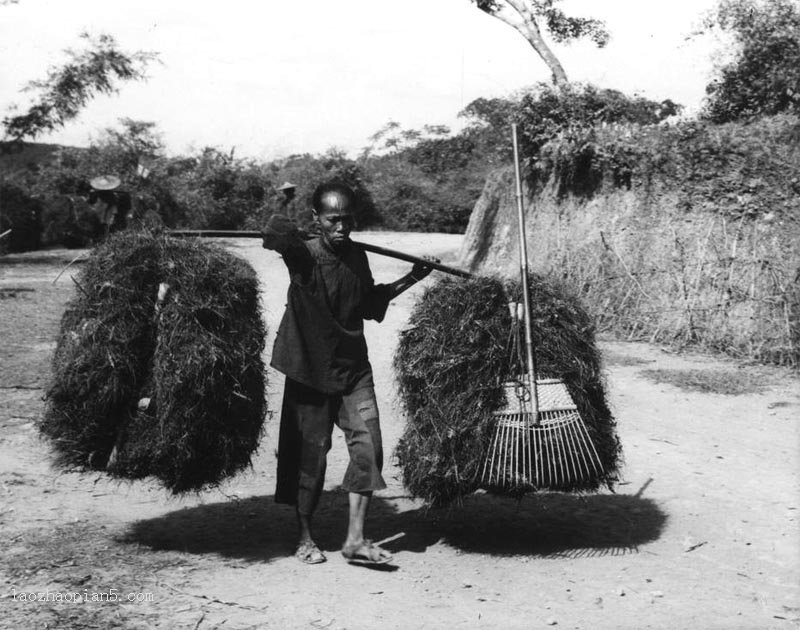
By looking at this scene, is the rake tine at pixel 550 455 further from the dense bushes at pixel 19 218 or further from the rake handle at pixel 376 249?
the dense bushes at pixel 19 218

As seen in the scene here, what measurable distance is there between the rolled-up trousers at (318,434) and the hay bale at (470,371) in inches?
10.2

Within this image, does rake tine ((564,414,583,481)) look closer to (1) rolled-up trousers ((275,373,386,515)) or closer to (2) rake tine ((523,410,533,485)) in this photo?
(2) rake tine ((523,410,533,485))

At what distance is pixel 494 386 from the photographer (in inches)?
187

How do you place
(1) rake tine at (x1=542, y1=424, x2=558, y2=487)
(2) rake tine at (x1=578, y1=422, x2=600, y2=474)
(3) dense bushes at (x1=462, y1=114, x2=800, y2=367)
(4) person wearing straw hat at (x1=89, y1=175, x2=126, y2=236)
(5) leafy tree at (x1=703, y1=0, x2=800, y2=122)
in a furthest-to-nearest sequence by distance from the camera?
(5) leafy tree at (x1=703, y1=0, x2=800, y2=122), (3) dense bushes at (x1=462, y1=114, x2=800, y2=367), (4) person wearing straw hat at (x1=89, y1=175, x2=126, y2=236), (2) rake tine at (x1=578, y1=422, x2=600, y2=474), (1) rake tine at (x1=542, y1=424, x2=558, y2=487)

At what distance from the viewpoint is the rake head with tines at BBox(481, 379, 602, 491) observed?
183 inches

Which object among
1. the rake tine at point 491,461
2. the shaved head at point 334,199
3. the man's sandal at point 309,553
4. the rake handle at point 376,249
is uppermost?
the shaved head at point 334,199

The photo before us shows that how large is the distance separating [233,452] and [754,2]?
59.2 ft

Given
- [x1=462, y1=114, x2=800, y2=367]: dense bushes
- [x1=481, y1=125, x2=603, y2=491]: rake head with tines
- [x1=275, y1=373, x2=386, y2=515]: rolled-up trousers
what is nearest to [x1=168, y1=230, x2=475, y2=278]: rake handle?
[x1=481, y1=125, x2=603, y2=491]: rake head with tines

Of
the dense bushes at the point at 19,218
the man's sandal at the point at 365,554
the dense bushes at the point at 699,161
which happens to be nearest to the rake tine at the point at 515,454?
the man's sandal at the point at 365,554

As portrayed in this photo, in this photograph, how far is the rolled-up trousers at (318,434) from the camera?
4.80 metres

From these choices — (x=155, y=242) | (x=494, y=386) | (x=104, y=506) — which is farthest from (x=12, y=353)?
(x=494, y=386)

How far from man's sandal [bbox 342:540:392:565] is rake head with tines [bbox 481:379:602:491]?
2.10ft

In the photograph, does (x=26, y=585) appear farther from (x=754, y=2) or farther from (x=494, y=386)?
(x=754, y=2)

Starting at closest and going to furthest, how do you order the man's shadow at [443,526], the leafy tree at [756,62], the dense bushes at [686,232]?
1. the man's shadow at [443,526]
2. the dense bushes at [686,232]
3. the leafy tree at [756,62]
